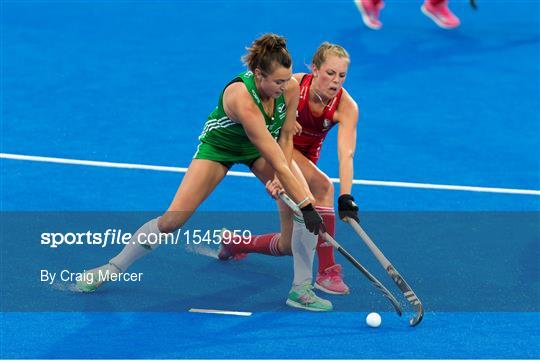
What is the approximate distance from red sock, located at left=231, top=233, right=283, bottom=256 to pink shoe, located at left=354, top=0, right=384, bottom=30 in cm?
648

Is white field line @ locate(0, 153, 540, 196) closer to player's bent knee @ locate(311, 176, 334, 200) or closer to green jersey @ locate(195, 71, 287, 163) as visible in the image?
player's bent knee @ locate(311, 176, 334, 200)

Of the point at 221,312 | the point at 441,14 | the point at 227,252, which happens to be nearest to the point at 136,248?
the point at 221,312

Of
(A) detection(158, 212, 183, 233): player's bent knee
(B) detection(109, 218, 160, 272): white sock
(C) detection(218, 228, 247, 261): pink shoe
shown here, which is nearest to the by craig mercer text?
(C) detection(218, 228, 247, 261): pink shoe

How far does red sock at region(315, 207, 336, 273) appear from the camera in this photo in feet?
27.7

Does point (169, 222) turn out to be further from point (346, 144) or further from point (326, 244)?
point (346, 144)

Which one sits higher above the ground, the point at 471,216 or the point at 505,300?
the point at 471,216

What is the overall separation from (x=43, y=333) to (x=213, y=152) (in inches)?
68.1

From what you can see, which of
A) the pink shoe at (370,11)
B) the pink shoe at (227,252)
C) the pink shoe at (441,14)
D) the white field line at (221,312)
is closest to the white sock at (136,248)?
the white field line at (221,312)

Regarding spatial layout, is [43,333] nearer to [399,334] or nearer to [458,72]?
[399,334]

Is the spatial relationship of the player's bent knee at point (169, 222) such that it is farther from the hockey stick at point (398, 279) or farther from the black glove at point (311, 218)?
the hockey stick at point (398, 279)

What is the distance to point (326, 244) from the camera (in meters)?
8.55

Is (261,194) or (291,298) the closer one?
(291,298)

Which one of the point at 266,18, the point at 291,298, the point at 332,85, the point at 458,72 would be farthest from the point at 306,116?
the point at 266,18

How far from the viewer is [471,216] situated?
32.8 feet
